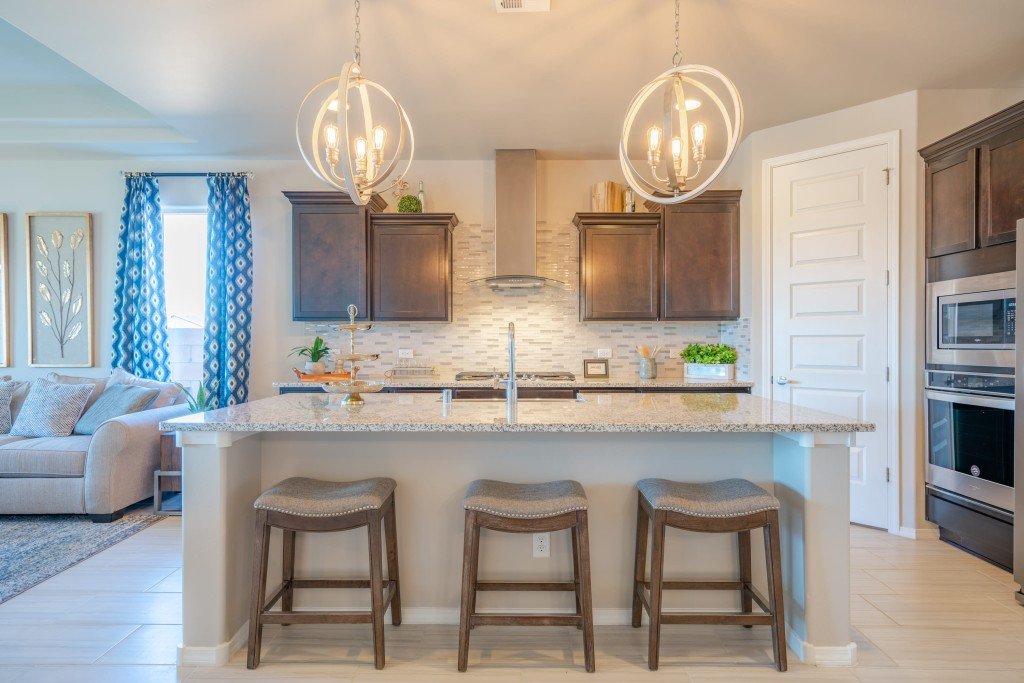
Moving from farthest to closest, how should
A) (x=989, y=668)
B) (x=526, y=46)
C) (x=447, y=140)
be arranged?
(x=447, y=140) < (x=526, y=46) < (x=989, y=668)

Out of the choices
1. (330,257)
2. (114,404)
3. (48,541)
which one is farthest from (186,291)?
(48,541)

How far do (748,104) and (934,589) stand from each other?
2.92 m

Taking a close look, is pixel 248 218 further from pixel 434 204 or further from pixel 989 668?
pixel 989 668

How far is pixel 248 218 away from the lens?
439 cm

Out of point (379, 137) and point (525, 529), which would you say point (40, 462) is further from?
point (525, 529)

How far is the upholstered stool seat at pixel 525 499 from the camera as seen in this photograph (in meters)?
1.77

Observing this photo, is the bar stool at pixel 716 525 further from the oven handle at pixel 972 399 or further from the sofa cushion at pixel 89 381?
the sofa cushion at pixel 89 381

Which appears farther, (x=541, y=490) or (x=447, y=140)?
(x=447, y=140)

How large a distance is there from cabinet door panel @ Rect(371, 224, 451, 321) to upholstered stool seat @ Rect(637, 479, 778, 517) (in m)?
2.56

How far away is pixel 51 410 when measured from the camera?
375 centimetres

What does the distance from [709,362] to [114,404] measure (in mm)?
4476

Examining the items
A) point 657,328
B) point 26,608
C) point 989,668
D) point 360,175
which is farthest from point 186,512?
point 657,328

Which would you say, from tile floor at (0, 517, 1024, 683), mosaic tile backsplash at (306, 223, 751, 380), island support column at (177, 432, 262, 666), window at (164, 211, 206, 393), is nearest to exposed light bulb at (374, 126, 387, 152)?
Answer: island support column at (177, 432, 262, 666)

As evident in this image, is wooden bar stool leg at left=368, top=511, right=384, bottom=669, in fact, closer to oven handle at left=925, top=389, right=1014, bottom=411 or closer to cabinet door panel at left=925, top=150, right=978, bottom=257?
oven handle at left=925, top=389, right=1014, bottom=411
